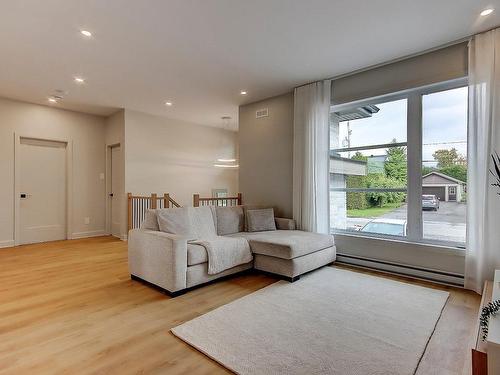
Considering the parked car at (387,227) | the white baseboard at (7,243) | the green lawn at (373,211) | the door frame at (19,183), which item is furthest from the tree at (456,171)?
the white baseboard at (7,243)

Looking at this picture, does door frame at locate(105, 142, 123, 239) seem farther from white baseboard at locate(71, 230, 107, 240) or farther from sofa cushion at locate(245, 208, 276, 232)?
sofa cushion at locate(245, 208, 276, 232)

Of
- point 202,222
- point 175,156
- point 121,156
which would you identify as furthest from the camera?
point 175,156

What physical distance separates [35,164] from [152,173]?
2.21 metres

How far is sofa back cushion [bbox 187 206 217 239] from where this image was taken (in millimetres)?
3553

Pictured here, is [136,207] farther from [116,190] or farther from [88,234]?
[88,234]

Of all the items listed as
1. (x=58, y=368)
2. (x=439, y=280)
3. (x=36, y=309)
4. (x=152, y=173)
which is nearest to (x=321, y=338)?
(x=58, y=368)

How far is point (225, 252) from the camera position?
323 centimetres

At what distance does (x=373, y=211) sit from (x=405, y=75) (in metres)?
1.84

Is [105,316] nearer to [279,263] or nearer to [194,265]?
[194,265]

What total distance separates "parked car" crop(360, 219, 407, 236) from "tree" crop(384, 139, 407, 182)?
59cm

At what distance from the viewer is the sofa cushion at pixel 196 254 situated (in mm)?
2953

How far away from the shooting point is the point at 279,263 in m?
3.37

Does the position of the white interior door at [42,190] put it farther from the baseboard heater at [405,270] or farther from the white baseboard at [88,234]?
the baseboard heater at [405,270]

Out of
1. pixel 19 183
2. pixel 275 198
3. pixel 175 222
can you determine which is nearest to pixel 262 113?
pixel 275 198
